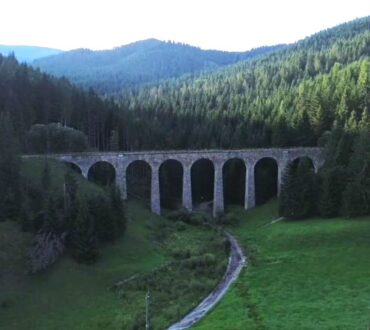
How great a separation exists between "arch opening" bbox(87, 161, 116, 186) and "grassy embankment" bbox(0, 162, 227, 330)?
30719mm

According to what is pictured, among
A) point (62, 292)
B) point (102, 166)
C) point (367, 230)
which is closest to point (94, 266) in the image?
point (62, 292)

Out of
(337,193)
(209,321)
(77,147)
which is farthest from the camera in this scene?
(77,147)

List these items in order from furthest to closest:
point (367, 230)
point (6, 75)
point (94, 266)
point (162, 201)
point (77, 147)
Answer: point (6, 75), point (162, 201), point (77, 147), point (367, 230), point (94, 266)

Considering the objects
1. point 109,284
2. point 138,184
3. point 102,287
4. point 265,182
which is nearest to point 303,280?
point 109,284

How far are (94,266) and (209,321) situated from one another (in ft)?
78.7

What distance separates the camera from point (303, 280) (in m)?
58.5

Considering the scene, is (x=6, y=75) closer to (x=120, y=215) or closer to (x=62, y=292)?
(x=120, y=215)

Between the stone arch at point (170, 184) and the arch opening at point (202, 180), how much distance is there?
3.89 metres

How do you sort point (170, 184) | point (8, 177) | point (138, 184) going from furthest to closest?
point (170, 184)
point (138, 184)
point (8, 177)

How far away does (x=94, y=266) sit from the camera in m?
67.7

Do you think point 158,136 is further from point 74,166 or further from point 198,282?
point 198,282

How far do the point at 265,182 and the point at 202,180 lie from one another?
63.1ft

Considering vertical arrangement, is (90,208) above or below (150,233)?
above

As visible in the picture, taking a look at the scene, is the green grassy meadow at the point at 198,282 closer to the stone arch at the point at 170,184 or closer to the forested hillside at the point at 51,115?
the forested hillside at the point at 51,115
